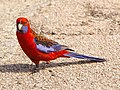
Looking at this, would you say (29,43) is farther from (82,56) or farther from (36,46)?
(82,56)

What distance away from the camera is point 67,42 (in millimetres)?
5480

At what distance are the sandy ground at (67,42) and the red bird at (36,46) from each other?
21 cm

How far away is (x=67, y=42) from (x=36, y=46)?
1.18 meters

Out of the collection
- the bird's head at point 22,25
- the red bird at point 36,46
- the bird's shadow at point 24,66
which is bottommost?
the bird's shadow at point 24,66

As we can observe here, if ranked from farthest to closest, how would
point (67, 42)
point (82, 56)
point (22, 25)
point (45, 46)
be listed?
point (67, 42) < point (82, 56) < point (45, 46) < point (22, 25)

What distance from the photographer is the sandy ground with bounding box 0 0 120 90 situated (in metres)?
4.35

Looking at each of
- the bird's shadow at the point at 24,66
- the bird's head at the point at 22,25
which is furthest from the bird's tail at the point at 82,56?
the bird's head at the point at 22,25

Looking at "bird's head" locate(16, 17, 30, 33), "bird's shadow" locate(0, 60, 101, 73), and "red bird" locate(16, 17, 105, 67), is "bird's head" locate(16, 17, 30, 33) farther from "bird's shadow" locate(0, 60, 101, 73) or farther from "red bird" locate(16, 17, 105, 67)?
"bird's shadow" locate(0, 60, 101, 73)

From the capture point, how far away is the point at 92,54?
5.04 metres

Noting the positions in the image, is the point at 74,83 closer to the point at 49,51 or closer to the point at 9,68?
the point at 49,51

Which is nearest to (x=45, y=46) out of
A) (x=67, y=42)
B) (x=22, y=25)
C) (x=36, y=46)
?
(x=36, y=46)

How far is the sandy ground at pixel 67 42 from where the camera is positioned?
435 cm

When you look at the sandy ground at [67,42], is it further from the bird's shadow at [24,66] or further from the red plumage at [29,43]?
the red plumage at [29,43]

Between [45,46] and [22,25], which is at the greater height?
[22,25]
